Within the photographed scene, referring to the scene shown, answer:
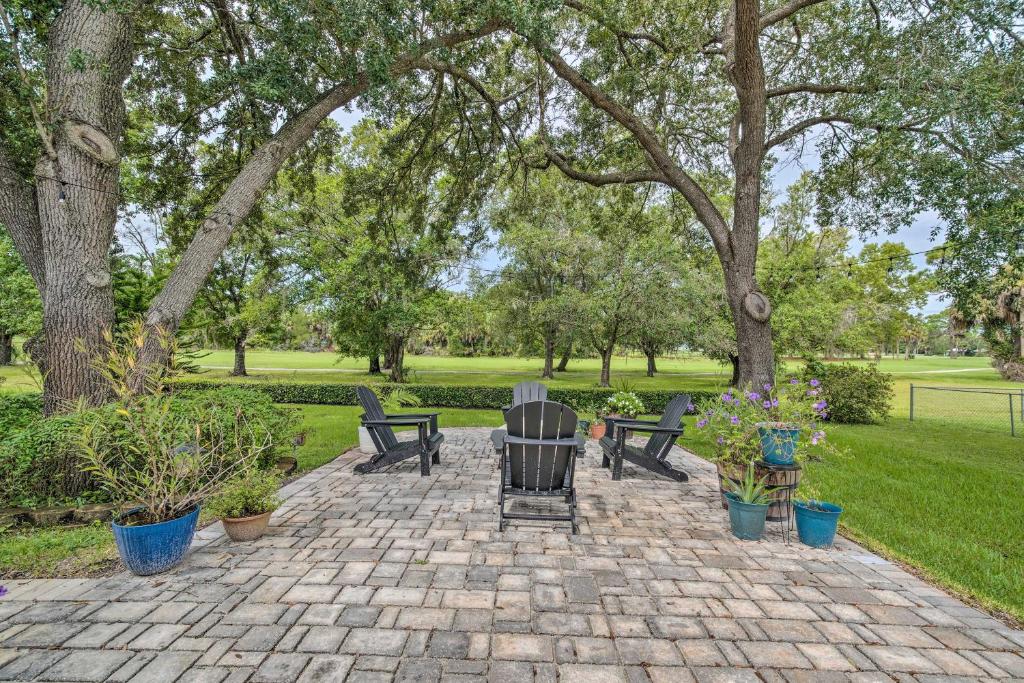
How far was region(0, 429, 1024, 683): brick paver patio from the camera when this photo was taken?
79.2 inches

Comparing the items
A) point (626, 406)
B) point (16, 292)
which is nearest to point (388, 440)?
point (626, 406)

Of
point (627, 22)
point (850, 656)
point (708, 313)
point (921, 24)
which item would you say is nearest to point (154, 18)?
point (627, 22)

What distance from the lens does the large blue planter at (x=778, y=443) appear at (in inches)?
147

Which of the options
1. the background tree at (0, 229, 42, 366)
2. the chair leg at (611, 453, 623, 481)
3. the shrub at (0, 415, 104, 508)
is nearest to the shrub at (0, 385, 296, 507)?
the shrub at (0, 415, 104, 508)

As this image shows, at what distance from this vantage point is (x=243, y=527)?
11.2ft

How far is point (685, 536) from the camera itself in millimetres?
3652

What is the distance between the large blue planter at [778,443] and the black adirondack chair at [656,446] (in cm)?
132

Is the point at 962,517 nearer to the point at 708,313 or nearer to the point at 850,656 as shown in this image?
the point at 850,656

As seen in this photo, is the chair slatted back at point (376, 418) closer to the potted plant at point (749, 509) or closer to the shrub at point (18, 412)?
the shrub at point (18, 412)

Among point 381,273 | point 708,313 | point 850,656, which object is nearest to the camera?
point 850,656

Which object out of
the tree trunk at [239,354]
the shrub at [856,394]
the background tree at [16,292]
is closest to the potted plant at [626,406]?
the shrub at [856,394]

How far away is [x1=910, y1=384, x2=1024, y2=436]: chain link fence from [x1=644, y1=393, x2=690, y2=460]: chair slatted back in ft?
23.8

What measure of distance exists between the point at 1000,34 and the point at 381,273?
1422cm

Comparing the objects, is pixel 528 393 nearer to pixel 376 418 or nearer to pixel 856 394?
pixel 376 418
